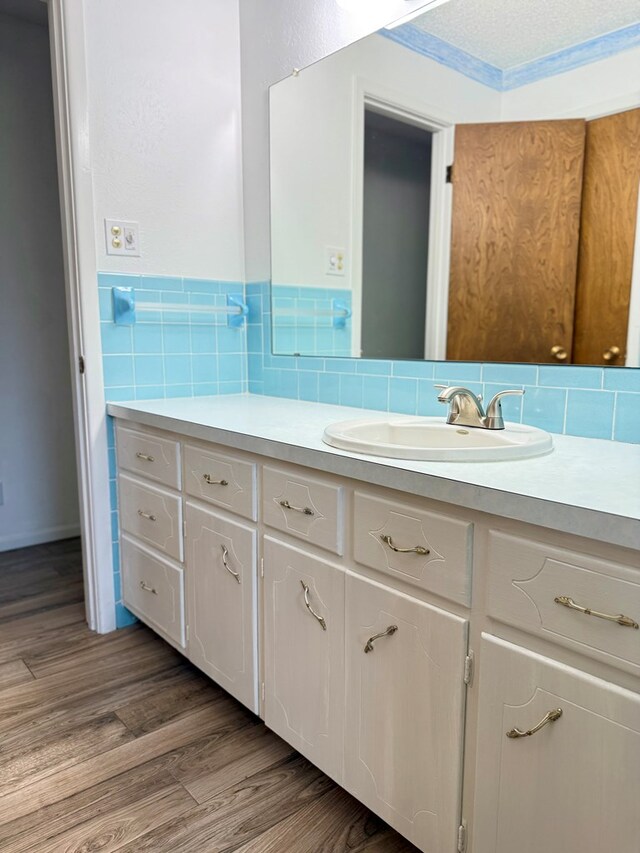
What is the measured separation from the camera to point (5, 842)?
1252 millimetres

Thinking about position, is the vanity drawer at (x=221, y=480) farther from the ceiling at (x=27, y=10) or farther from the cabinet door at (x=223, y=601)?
the ceiling at (x=27, y=10)

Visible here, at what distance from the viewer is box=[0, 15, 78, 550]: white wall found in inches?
109

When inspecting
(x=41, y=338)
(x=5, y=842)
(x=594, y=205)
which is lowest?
(x=5, y=842)

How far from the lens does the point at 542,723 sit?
34.8 inches

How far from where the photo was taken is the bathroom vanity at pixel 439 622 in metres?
0.82

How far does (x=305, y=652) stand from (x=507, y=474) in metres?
0.64

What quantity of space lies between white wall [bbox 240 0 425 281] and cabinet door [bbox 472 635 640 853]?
172cm

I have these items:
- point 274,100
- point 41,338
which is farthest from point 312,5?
point 41,338

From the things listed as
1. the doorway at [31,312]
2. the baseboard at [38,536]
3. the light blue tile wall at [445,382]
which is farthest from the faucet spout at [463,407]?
the baseboard at [38,536]

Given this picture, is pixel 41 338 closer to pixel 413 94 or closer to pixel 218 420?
pixel 218 420

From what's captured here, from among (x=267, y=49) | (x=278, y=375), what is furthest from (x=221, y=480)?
(x=267, y=49)

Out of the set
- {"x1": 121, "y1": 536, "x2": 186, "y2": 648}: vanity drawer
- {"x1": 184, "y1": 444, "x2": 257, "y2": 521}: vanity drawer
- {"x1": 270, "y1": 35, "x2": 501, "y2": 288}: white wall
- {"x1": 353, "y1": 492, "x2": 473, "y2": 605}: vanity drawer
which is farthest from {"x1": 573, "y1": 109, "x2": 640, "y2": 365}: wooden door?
{"x1": 121, "y1": 536, "x2": 186, "y2": 648}: vanity drawer

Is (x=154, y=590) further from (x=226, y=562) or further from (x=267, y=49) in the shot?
(x=267, y=49)

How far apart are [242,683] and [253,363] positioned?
4.07ft
